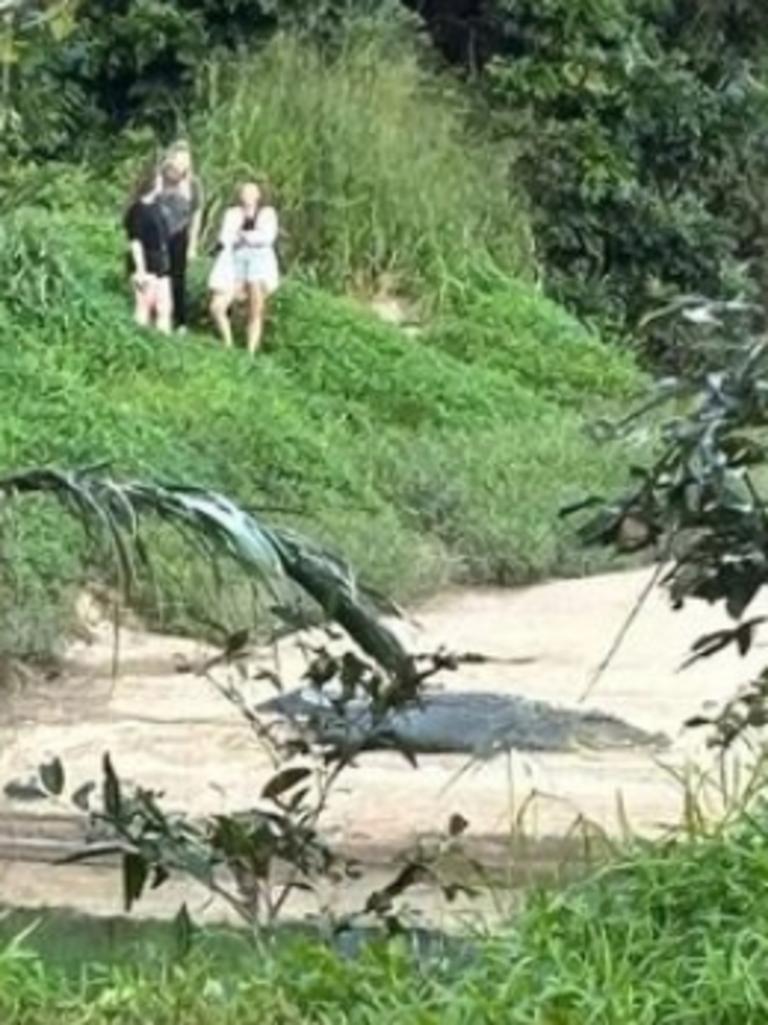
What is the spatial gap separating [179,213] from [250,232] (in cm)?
57

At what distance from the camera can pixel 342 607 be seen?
4.67 meters

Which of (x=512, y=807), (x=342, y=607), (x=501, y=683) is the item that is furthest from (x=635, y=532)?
(x=501, y=683)

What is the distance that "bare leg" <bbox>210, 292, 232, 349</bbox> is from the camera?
19031mm

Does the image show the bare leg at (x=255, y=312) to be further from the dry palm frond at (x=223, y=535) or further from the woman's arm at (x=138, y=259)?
the dry palm frond at (x=223, y=535)

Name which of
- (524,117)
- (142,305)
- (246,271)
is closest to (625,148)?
(524,117)

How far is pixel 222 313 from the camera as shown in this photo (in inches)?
751

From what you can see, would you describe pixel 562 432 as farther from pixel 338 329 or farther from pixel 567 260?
pixel 567 260

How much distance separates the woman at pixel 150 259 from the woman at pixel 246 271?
16.3 inches

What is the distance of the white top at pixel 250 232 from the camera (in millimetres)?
19141

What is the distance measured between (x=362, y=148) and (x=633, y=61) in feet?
9.24

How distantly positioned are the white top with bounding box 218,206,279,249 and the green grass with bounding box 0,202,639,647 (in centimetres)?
57

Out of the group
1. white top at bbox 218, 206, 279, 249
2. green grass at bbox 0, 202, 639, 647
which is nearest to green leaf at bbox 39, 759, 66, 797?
green grass at bbox 0, 202, 639, 647

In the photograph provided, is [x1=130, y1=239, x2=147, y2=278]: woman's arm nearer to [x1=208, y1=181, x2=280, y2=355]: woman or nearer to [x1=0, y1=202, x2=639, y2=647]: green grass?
[x1=0, y1=202, x2=639, y2=647]: green grass

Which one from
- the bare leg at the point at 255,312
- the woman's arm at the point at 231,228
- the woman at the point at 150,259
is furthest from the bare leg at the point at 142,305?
the woman's arm at the point at 231,228
